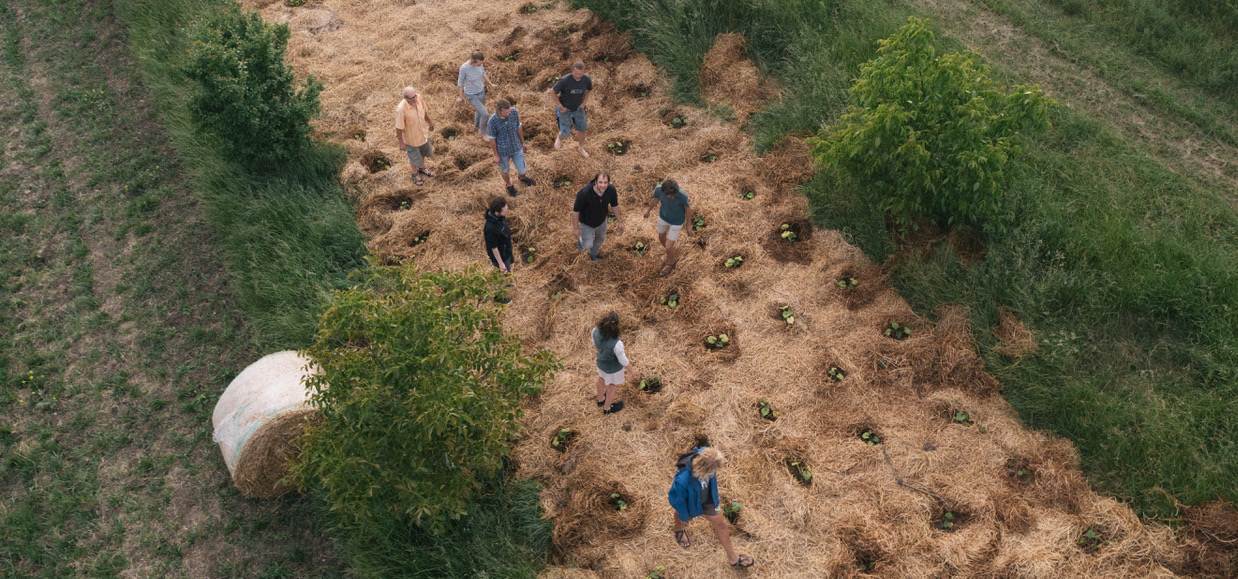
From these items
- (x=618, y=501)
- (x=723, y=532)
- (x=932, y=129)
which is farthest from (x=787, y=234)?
(x=723, y=532)

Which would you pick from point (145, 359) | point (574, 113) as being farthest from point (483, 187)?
point (145, 359)

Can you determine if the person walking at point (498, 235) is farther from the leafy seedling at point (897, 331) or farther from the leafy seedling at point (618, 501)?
the leafy seedling at point (897, 331)

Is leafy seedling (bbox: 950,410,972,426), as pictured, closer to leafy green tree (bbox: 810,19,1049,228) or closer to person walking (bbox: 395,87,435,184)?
leafy green tree (bbox: 810,19,1049,228)

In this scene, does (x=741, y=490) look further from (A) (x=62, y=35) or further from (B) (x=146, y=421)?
(A) (x=62, y=35)

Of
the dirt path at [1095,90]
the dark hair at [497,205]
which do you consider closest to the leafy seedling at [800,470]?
the dark hair at [497,205]

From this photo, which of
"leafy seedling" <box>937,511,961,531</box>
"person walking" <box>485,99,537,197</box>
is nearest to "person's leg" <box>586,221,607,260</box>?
"person walking" <box>485,99,537,197</box>

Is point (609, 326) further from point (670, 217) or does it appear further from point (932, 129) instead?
point (932, 129)
